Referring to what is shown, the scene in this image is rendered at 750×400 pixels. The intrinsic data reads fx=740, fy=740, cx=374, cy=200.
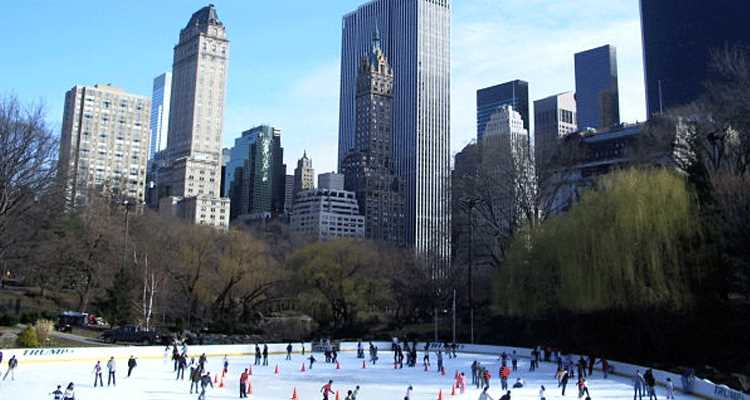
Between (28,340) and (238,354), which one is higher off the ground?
(28,340)

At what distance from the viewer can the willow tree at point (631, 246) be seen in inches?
1446

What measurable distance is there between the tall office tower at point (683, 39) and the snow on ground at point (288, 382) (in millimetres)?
107654

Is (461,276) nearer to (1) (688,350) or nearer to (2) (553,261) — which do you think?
(2) (553,261)

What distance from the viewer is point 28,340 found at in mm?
39812

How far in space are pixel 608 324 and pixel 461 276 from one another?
32441 millimetres

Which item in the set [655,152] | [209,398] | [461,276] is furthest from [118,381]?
[461,276]

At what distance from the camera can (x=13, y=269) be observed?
187 feet

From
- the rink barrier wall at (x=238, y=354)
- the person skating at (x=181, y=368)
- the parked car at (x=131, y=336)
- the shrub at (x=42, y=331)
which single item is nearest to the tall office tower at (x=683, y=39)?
the rink barrier wall at (x=238, y=354)

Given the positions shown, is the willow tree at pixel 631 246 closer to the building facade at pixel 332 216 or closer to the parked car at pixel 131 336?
the parked car at pixel 131 336

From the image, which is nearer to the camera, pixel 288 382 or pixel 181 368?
pixel 288 382

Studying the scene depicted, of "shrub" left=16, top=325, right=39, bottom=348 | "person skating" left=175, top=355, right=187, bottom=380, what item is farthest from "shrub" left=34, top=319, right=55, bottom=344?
"person skating" left=175, top=355, right=187, bottom=380

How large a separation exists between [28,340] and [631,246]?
32299 mm

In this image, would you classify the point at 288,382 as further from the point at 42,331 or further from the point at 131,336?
the point at 131,336

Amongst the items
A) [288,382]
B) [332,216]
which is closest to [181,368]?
[288,382]
